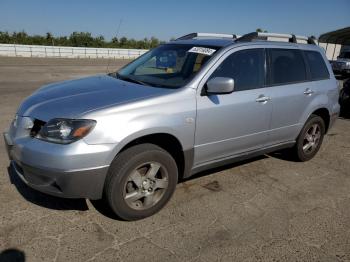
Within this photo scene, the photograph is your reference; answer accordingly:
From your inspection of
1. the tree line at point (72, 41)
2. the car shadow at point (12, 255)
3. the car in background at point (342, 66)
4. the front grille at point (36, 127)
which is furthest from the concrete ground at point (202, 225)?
the tree line at point (72, 41)

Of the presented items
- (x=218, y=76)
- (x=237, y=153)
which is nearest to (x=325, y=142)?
(x=237, y=153)

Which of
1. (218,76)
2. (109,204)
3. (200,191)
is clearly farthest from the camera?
(200,191)

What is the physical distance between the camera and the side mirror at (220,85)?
11.5 feet

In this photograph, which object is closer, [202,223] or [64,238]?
[64,238]

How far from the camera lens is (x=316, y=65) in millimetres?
5195

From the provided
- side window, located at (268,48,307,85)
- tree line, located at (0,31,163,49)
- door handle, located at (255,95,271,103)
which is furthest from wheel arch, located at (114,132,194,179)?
tree line, located at (0,31,163,49)

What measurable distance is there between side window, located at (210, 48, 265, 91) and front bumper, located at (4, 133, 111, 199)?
1.58m

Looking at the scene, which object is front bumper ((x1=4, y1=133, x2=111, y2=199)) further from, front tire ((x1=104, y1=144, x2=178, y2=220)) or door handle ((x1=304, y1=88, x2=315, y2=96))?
door handle ((x1=304, y1=88, x2=315, y2=96))

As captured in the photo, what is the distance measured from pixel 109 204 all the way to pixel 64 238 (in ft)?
1.56

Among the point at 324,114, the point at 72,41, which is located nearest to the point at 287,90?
the point at 324,114

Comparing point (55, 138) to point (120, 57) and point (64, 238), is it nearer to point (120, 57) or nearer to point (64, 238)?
point (64, 238)

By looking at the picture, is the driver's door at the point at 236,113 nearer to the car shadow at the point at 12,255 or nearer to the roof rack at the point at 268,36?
the roof rack at the point at 268,36

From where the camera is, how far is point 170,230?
3273 mm

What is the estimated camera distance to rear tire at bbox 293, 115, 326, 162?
5.12 metres
